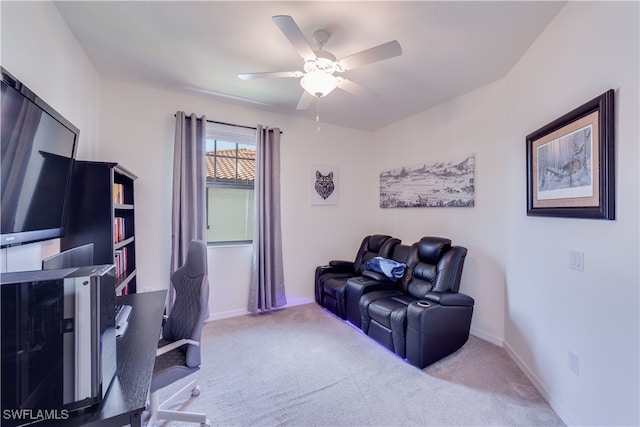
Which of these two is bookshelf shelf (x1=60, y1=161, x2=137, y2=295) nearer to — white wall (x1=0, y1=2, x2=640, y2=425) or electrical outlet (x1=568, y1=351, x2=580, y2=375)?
white wall (x1=0, y1=2, x2=640, y2=425)

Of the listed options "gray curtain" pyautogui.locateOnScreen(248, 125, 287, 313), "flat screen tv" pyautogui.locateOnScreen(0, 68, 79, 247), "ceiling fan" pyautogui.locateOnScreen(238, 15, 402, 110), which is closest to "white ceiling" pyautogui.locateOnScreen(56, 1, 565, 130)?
"ceiling fan" pyautogui.locateOnScreen(238, 15, 402, 110)

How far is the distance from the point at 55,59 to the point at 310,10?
1742mm

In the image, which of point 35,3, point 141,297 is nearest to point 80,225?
point 141,297

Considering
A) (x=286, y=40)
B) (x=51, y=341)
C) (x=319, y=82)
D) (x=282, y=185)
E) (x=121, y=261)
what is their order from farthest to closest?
1. (x=282, y=185)
2. (x=121, y=261)
3. (x=286, y=40)
4. (x=319, y=82)
5. (x=51, y=341)

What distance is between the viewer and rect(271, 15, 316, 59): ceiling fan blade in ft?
4.75

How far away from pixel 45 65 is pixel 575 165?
3384 mm

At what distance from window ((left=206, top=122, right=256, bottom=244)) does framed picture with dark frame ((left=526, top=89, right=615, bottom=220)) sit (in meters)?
3.02

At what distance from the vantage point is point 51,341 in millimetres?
770

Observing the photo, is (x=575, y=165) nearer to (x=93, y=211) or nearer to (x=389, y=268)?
(x=389, y=268)

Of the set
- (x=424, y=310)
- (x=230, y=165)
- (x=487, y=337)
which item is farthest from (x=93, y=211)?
(x=487, y=337)

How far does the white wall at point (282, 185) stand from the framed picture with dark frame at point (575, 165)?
2.50 meters

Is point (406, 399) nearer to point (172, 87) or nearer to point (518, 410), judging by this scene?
point (518, 410)

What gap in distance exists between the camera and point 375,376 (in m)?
2.16

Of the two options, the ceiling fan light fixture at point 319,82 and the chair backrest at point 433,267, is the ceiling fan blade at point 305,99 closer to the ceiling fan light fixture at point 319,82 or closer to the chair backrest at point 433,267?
the ceiling fan light fixture at point 319,82
